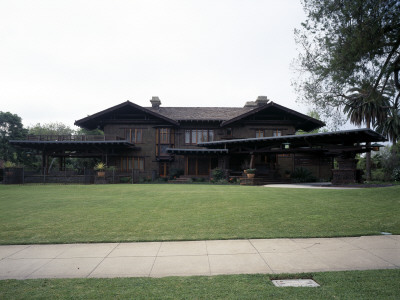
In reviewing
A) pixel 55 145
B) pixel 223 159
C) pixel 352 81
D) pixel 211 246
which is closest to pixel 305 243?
pixel 211 246

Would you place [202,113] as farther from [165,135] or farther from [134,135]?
[134,135]

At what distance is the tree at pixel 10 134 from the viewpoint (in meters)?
39.2

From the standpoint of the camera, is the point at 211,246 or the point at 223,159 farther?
the point at 223,159

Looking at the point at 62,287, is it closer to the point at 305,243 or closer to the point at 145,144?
the point at 305,243

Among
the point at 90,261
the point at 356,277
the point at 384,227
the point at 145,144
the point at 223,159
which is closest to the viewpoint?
the point at 356,277

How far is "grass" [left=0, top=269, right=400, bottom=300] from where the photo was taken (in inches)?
125

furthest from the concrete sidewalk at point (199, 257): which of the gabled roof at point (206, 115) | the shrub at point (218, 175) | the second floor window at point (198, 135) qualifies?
the second floor window at point (198, 135)

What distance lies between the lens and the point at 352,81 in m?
13.6

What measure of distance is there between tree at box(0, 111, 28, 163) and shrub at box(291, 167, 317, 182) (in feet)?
127

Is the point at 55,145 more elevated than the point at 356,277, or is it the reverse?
the point at 55,145

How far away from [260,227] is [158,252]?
2.84 metres

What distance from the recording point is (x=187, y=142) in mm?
30172

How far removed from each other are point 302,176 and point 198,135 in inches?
474

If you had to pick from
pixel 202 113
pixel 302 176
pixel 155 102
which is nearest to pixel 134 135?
pixel 155 102
